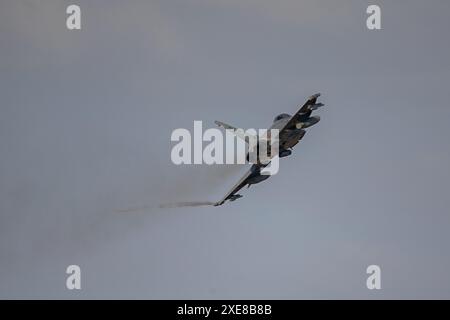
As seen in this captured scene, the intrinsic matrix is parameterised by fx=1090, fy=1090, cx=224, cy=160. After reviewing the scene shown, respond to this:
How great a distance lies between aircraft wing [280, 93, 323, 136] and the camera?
8435 cm

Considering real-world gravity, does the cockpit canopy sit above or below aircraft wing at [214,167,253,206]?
above

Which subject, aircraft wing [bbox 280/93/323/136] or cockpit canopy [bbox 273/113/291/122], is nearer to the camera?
aircraft wing [bbox 280/93/323/136]

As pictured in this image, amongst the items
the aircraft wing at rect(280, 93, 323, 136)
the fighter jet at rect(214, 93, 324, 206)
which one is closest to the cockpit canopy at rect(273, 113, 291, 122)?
the fighter jet at rect(214, 93, 324, 206)

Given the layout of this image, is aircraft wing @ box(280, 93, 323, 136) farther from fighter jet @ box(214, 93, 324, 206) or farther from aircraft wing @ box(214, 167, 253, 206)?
aircraft wing @ box(214, 167, 253, 206)

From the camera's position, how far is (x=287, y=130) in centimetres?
8606

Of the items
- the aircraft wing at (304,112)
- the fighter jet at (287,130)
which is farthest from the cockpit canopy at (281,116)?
the aircraft wing at (304,112)

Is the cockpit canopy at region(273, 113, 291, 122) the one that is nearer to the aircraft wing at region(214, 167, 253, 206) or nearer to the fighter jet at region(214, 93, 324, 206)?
the fighter jet at region(214, 93, 324, 206)

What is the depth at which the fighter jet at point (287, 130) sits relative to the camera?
84875mm
